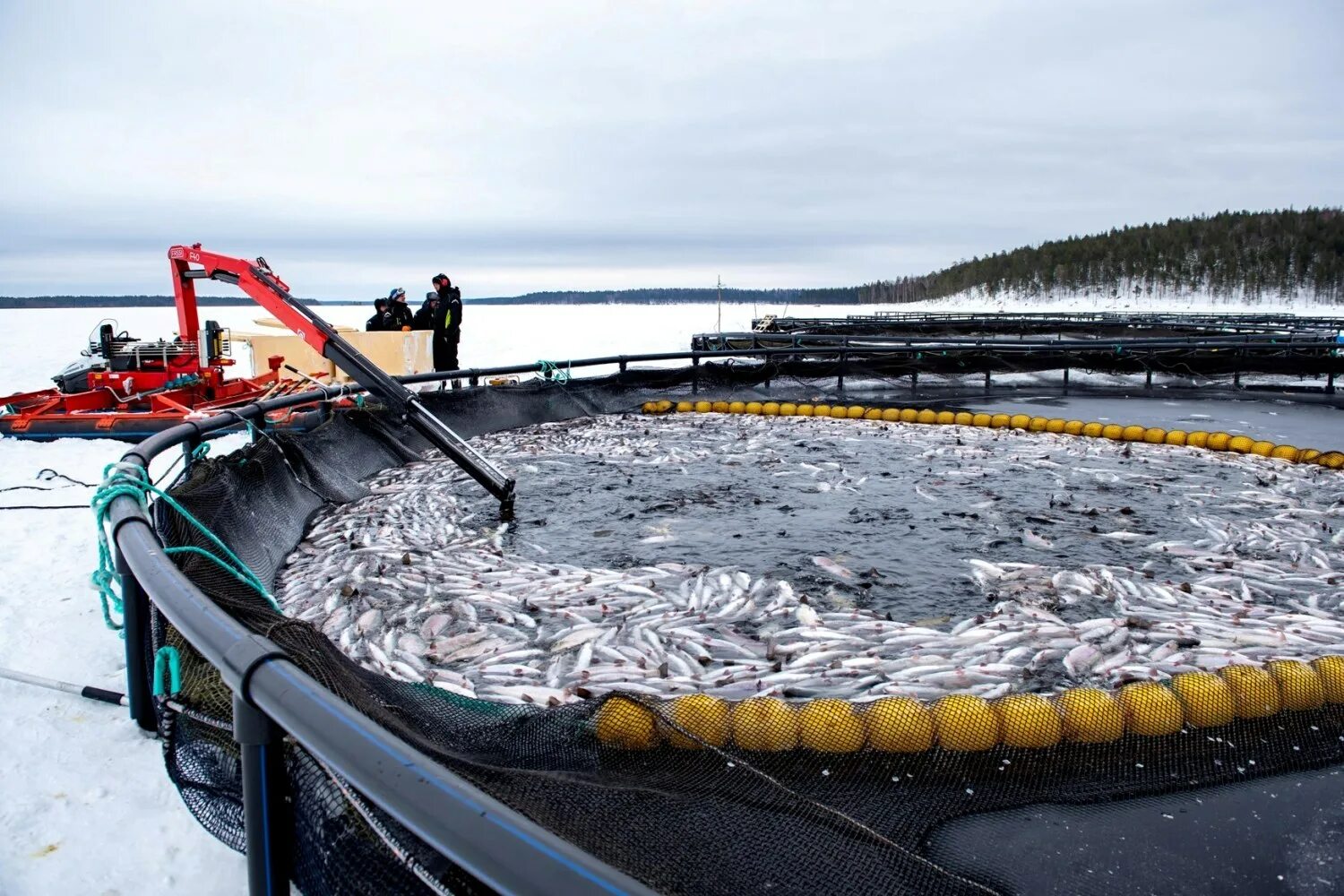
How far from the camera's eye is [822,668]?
4.73 metres

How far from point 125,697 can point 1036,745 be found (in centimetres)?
424

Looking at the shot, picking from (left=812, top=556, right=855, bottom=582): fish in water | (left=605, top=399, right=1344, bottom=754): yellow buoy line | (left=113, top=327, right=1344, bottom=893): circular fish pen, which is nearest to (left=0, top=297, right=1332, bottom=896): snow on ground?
(left=113, top=327, right=1344, bottom=893): circular fish pen

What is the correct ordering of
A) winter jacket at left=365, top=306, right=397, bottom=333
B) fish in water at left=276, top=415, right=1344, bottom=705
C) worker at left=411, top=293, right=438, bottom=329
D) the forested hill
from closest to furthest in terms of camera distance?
fish in water at left=276, top=415, right=1344, bottom=705 → worker at left=411, top=293, right=438, bottom=329 → winter jacket at left=365, top=306, right=397, bottom=333 → the forested hill

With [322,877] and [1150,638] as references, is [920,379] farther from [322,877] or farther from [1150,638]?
[322,877]

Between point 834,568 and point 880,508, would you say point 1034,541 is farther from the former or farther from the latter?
point 834,568

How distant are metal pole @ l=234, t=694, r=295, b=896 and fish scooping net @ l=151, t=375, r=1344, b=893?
6 centimetres

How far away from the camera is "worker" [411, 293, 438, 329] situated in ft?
53.1

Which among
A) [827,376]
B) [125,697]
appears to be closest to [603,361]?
[827,376]

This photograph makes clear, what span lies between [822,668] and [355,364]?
19.1 feet

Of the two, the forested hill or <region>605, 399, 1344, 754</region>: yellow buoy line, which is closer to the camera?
<region>605, 399, 1344, 754</region>: yellow buoy line

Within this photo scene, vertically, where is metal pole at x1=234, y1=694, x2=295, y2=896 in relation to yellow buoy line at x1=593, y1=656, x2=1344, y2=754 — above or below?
above

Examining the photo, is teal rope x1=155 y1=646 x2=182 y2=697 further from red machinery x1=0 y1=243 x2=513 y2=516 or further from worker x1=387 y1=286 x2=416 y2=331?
worker x1=387 y1=286 x2=416 y2=331

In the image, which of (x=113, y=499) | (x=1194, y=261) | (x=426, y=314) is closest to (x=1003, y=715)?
(x=113, y=499)

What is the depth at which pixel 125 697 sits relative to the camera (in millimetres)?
3949
